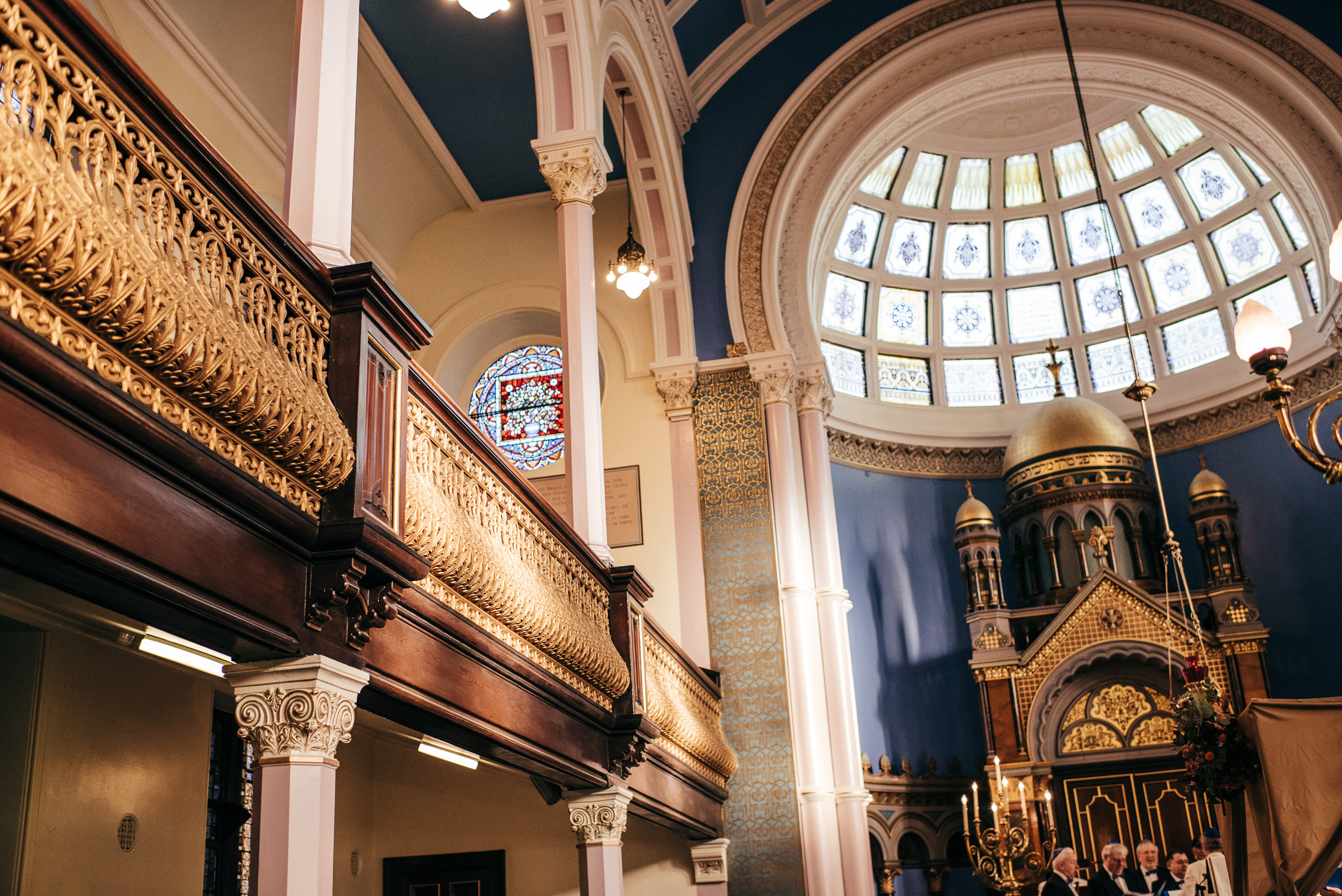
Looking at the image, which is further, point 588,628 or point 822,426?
point 822,426

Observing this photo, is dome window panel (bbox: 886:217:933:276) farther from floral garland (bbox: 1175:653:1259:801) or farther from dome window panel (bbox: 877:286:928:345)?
floral garland (bbox: 1175:653:1259:801)

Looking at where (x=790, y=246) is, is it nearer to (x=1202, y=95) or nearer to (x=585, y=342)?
(x=1202, y=95)

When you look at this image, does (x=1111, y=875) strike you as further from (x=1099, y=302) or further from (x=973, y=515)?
(x=1099, y=302)

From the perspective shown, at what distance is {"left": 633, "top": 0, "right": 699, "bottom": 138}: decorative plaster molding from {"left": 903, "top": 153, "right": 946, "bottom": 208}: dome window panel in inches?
216

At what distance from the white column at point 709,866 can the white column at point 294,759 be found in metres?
7.67

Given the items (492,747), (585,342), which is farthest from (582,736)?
(585,342)

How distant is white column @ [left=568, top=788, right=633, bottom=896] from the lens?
700cm

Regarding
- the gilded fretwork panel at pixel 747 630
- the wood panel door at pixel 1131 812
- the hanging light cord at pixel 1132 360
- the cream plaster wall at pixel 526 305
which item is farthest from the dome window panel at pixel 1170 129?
the wood panel door at pixel 1131 812

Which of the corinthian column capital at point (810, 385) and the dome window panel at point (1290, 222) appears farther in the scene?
the dome window panel at point (1290, 222)

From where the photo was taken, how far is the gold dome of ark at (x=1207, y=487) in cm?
1576

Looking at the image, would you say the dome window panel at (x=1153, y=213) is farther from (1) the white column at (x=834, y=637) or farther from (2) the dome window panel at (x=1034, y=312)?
(1) the white column at (x=834, y=637)

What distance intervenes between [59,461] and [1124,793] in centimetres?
1463

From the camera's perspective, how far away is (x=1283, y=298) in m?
16.9

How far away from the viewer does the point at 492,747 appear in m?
5.61
